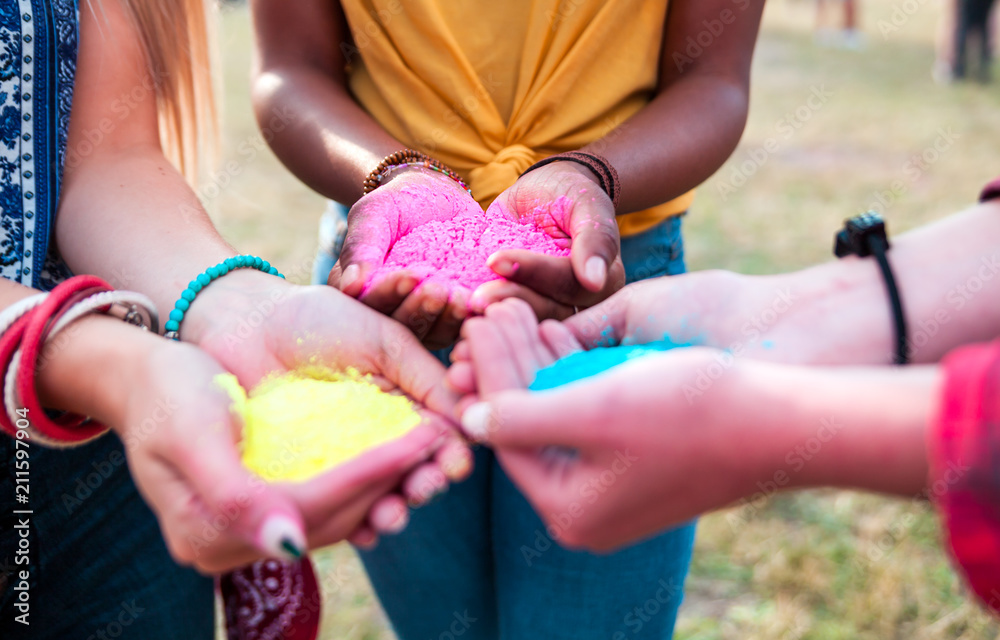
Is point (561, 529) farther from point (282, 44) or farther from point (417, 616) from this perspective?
point (282, 44)

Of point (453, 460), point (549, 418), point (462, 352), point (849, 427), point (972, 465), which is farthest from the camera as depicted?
point (462, 352)

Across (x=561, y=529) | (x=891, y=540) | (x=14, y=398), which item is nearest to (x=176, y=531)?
(x=14, y=398)

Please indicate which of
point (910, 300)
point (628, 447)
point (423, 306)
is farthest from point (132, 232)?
point (910, 300)

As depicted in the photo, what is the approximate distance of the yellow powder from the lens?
1138 millimetres

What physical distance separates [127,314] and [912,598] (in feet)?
7.77

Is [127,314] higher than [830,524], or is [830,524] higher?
[127,314]

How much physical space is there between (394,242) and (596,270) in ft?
1.44

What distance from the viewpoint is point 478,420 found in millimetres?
1077

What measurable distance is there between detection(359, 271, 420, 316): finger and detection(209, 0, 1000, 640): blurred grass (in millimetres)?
993

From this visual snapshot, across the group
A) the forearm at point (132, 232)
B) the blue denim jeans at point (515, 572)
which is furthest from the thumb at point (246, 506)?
the blue denim jeans at point (515, 572)

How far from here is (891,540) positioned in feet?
8.45

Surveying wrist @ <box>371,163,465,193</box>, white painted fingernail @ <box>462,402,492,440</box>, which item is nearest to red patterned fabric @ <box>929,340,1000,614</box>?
white painted fingernail @ <box>462,402,492,440</box>

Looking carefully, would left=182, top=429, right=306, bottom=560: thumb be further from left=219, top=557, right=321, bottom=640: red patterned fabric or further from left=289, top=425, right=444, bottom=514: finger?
left=219, top=557, right=321, bottom=640: red patterned fabric

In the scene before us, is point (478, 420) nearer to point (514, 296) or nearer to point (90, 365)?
point (514, 296)
